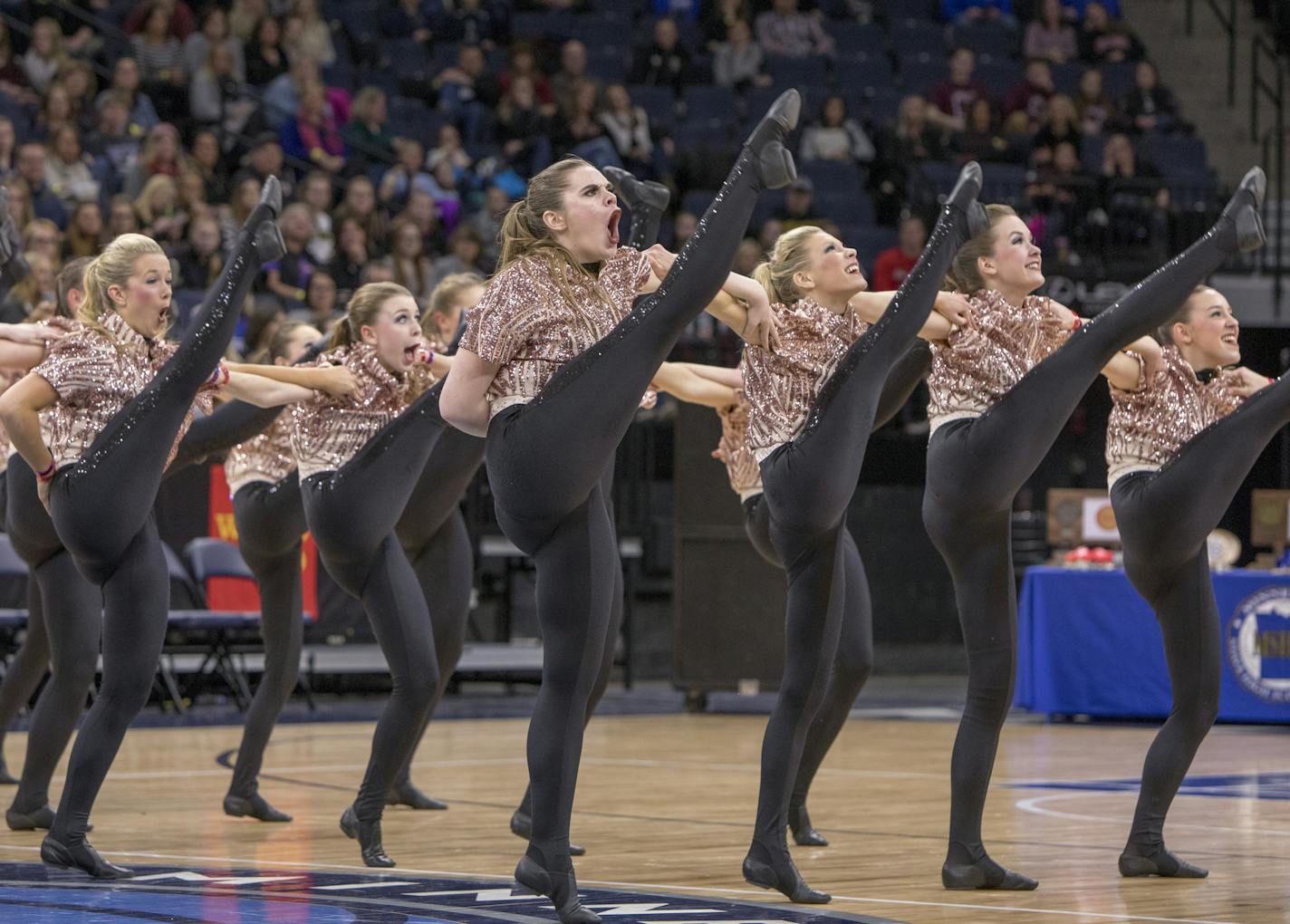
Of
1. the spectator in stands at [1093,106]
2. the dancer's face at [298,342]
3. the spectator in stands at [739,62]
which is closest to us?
the dancer's face at [298,342]

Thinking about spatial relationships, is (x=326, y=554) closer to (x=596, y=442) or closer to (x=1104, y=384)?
(x=596, y=442)

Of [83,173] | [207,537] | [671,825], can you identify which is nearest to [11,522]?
[671,825]

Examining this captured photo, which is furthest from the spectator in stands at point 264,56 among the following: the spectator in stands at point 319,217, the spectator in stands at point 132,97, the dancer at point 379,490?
the dancer at point 379,490

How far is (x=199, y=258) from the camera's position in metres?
11.9

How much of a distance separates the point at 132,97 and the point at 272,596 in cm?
716

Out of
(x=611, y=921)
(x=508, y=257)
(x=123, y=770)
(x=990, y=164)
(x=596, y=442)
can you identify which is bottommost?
(x=123, y=770)

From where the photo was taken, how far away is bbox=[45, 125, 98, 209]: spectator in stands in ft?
40.0

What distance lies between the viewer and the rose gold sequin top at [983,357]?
5.27 meters

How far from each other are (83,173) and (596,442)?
882 centimetres

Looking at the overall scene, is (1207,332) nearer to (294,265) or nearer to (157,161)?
(294,265)

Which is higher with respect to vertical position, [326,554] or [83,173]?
[83,173]

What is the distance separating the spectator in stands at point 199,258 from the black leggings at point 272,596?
5.28 m

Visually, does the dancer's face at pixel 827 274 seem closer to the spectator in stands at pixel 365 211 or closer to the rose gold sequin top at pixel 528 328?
the rose gold sequin top at pixel 528 328

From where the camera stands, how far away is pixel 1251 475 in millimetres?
15312
